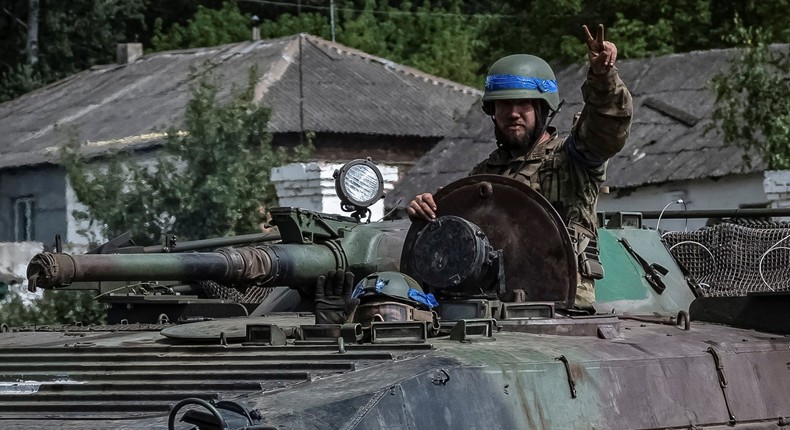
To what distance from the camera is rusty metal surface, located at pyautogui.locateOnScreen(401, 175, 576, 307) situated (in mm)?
8375

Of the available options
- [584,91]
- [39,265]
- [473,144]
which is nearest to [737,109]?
[473,144]

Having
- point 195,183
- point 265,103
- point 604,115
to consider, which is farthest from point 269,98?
point 604,115

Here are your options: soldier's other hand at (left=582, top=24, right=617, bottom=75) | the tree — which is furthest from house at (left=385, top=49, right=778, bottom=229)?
the tree

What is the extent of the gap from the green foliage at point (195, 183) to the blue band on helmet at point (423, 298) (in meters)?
9.21

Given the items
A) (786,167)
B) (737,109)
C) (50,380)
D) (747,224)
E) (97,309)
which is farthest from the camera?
(737,109)

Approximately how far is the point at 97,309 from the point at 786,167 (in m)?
8.40

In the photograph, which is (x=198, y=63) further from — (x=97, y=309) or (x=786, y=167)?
(x=97, y=309)

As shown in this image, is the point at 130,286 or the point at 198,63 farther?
the point at 198,63

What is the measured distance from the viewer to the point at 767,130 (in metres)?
20.4

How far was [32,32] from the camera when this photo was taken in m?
42.8

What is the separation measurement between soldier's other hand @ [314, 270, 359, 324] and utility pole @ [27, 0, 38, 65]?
34588 millimetres

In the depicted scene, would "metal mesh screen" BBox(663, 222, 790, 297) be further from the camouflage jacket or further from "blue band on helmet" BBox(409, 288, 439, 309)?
"blue band on helmet" BBox(409, 288, 439, 309)

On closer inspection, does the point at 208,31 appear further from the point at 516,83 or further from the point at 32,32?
the point at 516,83

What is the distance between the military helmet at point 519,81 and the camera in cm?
904
